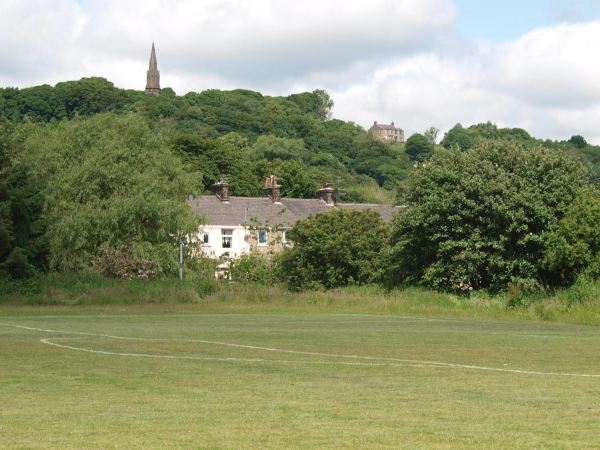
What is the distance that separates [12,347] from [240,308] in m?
26.5

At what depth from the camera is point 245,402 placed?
1073cm

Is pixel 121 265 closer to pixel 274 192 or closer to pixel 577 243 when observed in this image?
pixel 577 243

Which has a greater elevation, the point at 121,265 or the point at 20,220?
the point at 20,220

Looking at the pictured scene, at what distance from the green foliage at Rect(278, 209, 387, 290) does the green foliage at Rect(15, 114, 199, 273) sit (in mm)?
7291

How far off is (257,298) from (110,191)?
14892 mm

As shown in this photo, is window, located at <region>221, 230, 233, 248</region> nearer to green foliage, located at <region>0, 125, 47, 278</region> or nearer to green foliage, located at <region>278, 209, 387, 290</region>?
green foliage, located at <region>278, 209, 387, 290</region>

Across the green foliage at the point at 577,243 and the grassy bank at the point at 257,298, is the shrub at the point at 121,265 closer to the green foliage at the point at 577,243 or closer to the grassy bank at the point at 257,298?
the grassy bank at the point at 257,298

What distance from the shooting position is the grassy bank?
40.5 meters

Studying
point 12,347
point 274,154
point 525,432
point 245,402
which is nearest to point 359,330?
point 12,347

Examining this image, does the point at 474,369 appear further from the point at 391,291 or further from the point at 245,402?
the point at 391,291

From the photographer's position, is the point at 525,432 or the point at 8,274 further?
the point at 8,274

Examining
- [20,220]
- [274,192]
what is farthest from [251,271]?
[274,192]

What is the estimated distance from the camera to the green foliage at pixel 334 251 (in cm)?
5459

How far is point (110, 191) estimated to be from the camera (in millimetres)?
58344
